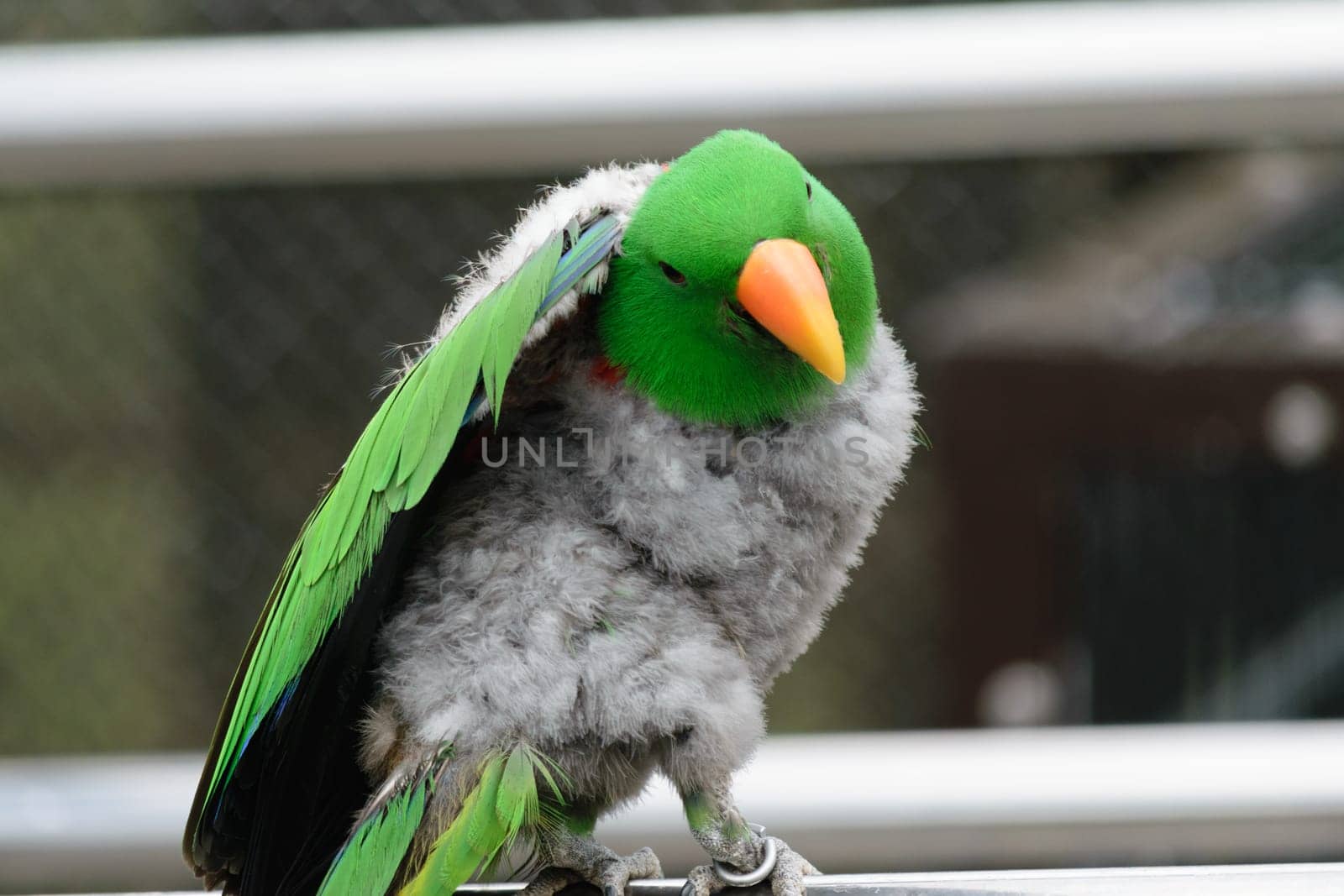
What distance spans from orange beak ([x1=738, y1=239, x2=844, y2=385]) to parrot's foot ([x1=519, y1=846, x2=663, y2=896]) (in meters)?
0.16

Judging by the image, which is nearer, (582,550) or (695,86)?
(582,550)

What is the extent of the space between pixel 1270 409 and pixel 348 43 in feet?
2.33

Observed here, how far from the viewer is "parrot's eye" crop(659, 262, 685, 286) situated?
1.17 feet

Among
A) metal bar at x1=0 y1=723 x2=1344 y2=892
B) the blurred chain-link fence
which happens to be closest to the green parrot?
metal bar at x1=0 y1=723 x2=1344 y2=892

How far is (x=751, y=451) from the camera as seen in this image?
0.37m

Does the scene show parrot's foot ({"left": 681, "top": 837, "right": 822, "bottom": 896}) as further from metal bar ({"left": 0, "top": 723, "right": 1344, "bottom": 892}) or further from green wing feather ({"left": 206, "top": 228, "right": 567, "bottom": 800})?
metal bar ({"left": 0, "top": 723, "right": 1344, "bottom": 892})

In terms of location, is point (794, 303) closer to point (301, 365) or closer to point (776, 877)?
point (776, 877)

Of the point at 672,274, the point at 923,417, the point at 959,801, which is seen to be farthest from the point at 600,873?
the point at 923,417

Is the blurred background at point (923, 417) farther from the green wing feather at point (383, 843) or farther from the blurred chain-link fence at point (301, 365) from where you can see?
the green wing feather at point (383, 843)

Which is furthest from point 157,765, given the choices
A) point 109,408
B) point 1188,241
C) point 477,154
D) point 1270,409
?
point 1188,241

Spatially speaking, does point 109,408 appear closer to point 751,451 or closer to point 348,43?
point 348,43

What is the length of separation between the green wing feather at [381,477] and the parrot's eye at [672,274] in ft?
0.05

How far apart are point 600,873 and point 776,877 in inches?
2.1

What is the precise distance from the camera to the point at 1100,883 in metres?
0.37
